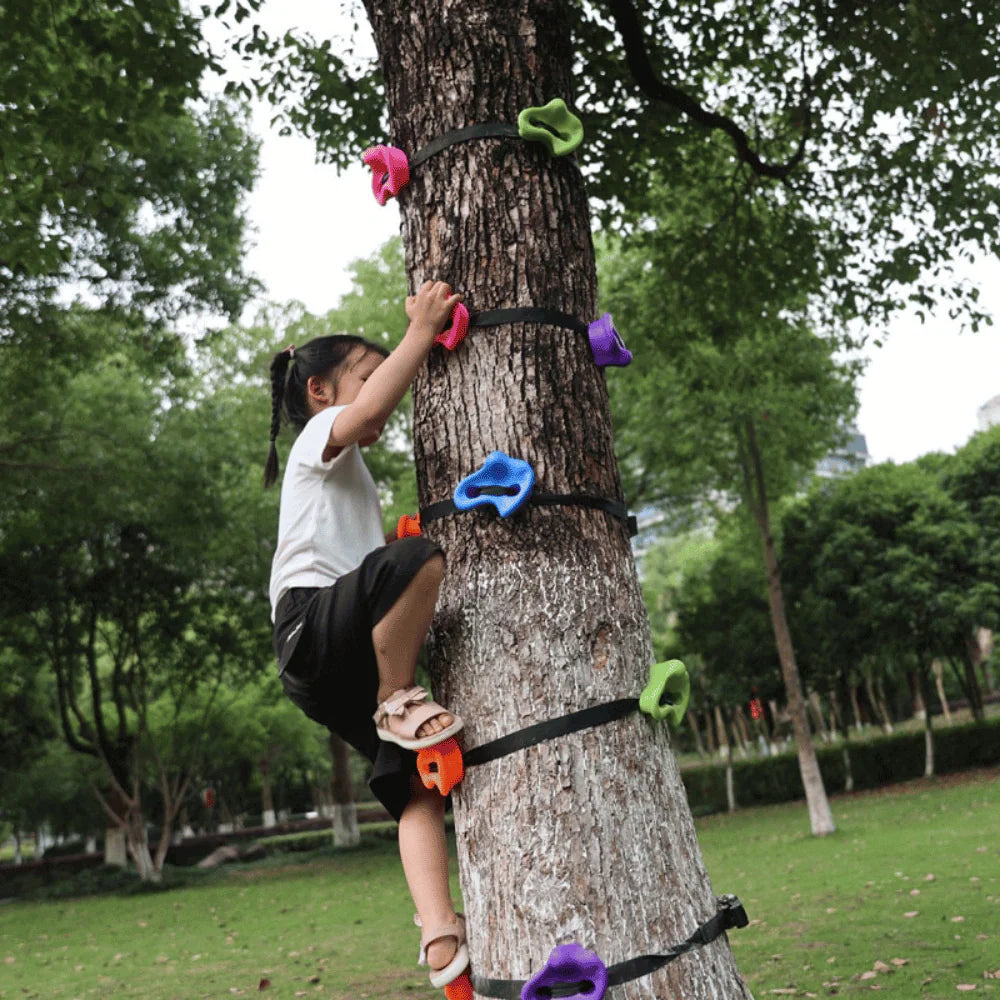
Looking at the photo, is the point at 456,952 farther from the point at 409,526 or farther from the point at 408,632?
the point at 409,526

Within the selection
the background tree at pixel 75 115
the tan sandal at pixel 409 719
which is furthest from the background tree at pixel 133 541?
the tan sandal at pixel 409 719

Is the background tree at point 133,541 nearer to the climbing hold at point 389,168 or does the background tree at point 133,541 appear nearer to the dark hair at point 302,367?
the dark hair at point 302,367

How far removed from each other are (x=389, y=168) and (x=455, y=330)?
0.58m

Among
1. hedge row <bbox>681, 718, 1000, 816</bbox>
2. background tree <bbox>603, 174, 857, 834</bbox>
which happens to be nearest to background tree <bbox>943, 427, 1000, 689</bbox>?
hedge row <bbox>681, 718, 1000, 816</bbox>

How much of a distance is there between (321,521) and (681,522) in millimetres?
22070

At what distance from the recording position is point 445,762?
2.48 metres

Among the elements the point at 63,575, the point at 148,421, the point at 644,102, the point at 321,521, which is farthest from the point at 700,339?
the point at 63,575

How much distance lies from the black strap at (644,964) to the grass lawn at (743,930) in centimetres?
5

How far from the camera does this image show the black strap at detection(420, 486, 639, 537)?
2664 millimetres

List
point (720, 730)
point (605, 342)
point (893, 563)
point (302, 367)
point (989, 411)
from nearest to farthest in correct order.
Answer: point (605, 342), point (302, 367), point (893, 563), point (720, 730), point (989, 411)

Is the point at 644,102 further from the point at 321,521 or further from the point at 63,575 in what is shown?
the point at 63,575

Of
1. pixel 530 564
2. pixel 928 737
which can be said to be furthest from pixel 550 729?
pixel 928 737

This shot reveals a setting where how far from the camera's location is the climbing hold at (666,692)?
2514 millimetres

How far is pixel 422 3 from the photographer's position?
10.4 feet
